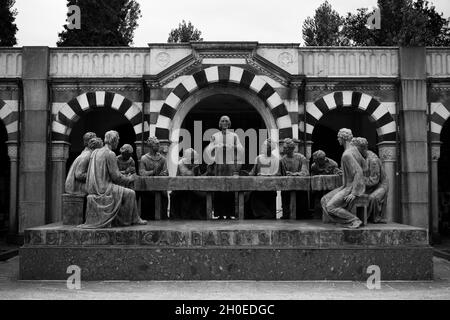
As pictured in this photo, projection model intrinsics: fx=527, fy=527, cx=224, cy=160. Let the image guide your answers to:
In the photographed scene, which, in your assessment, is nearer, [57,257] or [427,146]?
[57,257]

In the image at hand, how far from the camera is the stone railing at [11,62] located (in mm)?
15758

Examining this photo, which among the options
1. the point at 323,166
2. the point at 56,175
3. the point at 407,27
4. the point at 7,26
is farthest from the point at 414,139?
the point at 7,26

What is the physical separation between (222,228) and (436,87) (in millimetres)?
10122

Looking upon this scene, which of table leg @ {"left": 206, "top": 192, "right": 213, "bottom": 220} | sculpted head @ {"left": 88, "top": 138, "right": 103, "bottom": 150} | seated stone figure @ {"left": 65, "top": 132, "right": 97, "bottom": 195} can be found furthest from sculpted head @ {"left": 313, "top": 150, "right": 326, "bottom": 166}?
seated stone figure @ {"left": 65, "top": 132, "right": 97, "bottom": 195}

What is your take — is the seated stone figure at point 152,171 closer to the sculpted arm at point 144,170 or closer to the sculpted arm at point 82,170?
the sculpted arm at point 144,170

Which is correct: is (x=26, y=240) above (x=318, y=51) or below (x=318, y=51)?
below

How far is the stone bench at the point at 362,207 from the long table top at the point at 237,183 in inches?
39.9

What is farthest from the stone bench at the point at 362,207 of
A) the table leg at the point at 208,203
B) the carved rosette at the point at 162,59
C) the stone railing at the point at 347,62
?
the carved rosette at the point at 162,59

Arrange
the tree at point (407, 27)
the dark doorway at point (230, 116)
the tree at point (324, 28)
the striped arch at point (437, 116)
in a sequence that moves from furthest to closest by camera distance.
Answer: the tree at point (324, 28) → the tree at point (407, 27) → the dark doorway at point (230, 116) → the striped arch at point (437, 116)

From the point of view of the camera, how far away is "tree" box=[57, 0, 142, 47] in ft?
93.0

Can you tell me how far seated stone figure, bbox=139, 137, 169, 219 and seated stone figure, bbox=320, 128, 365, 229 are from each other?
3471 mm

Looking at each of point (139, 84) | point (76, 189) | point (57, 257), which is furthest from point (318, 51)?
point (57, 257)
